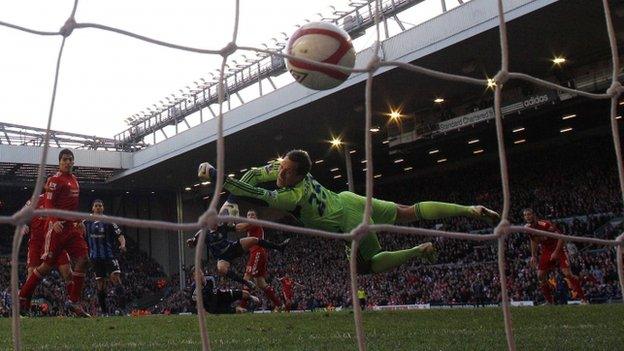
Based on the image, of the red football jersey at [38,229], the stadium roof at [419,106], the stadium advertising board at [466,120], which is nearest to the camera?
the red football jersey at [38,229]

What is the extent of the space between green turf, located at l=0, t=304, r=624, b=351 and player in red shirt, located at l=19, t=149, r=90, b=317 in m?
0.53

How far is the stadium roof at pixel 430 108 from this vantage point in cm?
1574

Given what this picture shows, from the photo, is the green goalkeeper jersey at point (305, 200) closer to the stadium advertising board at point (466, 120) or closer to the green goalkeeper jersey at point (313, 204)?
the green goalkeeper jersey at point (313, 204)

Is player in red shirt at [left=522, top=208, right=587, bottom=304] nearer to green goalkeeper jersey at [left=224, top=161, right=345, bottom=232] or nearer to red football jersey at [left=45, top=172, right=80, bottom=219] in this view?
green goalkeeper jersey at [left=224, top=161, right=345, bottom=232]

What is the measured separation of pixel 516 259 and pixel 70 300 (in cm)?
1532


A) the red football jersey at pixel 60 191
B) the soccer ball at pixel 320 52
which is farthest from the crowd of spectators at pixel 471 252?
the soccer ball at pixel 320 52

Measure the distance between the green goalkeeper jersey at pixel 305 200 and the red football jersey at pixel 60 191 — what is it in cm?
301

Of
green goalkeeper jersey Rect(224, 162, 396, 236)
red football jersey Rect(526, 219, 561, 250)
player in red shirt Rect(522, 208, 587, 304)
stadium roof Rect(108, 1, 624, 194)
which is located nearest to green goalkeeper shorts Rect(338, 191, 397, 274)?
green goalkeeper jersey Rect(224, 162, 396, 236)

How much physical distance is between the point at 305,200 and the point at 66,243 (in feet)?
12.1

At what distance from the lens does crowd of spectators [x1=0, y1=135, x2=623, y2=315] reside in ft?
64.4

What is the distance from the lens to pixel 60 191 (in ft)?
24.9

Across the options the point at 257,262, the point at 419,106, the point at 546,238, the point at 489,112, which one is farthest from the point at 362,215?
the point at 419,106

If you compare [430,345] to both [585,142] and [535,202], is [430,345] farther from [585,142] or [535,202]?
[585,142]

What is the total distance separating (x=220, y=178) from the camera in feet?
8.85
